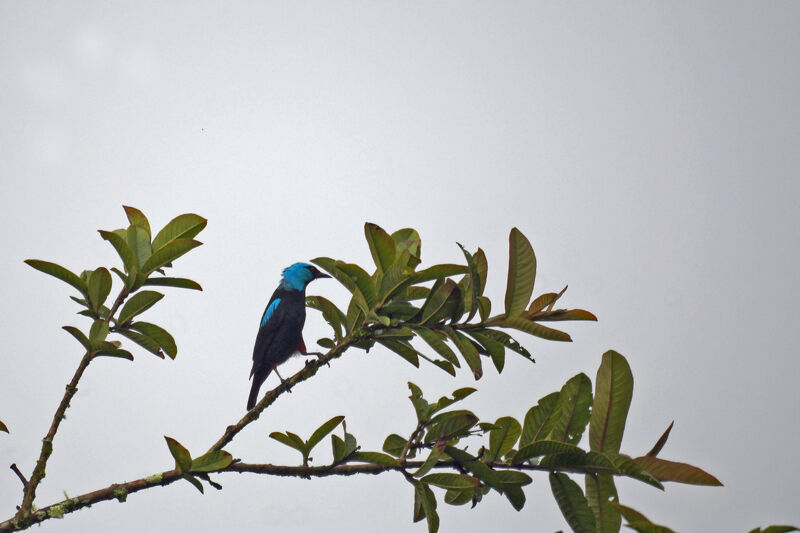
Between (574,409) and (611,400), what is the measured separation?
16 centimetres

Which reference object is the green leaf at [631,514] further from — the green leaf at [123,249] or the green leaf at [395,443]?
the green leaf at [123,249]

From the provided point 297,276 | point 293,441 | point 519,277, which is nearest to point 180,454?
point 293,441

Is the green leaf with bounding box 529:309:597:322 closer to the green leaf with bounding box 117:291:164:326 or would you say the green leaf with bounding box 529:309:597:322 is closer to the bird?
the green leaf with bounding box 117:291:164:326

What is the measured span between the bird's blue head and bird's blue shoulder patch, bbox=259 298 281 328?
436 mm

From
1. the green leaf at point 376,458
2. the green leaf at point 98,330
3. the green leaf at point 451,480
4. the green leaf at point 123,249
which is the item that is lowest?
the green leaf at point 451,480

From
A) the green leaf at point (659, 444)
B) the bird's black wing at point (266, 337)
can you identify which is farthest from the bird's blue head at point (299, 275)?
the green leaf at point (659, 444)

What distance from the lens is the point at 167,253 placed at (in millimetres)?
2555

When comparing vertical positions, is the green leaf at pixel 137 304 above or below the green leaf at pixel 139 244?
below

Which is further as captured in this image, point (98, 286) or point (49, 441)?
point (98, 286)

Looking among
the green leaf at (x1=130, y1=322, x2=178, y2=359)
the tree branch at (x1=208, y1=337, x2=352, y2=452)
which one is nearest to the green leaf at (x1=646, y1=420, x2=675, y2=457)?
the tree branch at (x1=208, y1=337, x2=352, y2=452)

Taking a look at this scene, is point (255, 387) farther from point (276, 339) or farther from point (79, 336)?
point (79, 336)

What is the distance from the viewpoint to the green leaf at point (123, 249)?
8.00 ft

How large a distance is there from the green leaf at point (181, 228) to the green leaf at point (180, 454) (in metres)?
0.90

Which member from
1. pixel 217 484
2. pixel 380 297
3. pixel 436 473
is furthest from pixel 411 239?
pixel 217 484
